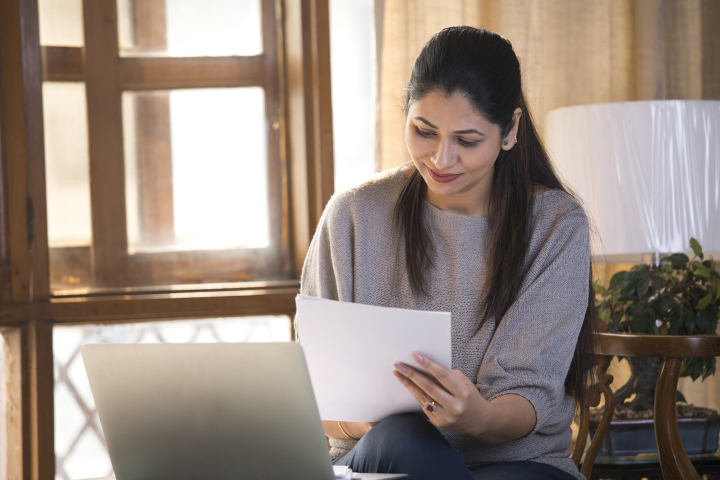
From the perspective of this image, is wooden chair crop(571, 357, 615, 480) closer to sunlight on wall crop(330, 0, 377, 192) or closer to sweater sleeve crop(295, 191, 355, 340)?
sweater sleeve crop(295, 191, 355, 340)

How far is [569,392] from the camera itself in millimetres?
1146

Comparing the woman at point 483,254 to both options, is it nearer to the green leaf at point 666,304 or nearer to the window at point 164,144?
the green leaf at point 666,304

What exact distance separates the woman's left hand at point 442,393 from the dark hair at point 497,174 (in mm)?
237

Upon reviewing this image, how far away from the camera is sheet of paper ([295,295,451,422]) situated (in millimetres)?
797

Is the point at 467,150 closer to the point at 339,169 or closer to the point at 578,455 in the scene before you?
the point at 578,455

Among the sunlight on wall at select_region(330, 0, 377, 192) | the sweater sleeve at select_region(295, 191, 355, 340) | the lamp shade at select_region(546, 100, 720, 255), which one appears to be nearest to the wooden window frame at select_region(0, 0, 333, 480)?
the sunlight on wall at select_region(330, 0, 377, 192)

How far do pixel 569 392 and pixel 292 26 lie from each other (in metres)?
1.08

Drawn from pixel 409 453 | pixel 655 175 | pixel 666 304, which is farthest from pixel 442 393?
pixel 655 175

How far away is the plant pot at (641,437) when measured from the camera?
140cm

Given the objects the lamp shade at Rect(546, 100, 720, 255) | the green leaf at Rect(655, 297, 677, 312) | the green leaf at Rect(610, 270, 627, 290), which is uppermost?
the lamp shade at Rect(546, 100, 720, 255)

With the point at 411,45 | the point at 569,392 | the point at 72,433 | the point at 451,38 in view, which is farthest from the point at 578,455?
the point at 72,433

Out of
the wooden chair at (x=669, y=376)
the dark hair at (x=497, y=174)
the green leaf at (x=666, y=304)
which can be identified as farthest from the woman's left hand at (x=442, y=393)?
the green leaf at (x=666, y=304)

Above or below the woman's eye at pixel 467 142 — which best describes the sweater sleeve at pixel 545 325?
below

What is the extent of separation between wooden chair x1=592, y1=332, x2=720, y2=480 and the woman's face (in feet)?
1.26
